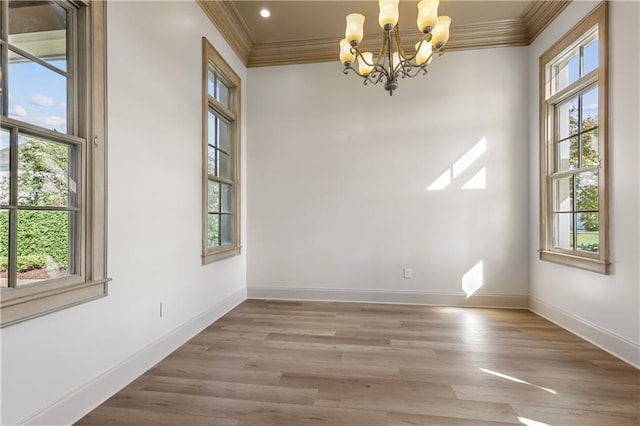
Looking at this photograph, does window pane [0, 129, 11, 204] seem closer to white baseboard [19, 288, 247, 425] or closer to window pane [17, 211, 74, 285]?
window pane [17, 211, 74, 285]

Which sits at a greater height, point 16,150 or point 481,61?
point 481,61

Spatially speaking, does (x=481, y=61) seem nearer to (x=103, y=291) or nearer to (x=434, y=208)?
(x=434, y=208)

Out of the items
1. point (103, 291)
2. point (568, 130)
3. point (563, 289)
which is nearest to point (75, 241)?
point (103, 291)

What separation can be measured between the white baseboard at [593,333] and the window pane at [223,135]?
411cm

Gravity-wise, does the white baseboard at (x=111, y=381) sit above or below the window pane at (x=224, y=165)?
below

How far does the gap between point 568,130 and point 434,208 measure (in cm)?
156

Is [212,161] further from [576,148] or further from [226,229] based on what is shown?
[576,148]

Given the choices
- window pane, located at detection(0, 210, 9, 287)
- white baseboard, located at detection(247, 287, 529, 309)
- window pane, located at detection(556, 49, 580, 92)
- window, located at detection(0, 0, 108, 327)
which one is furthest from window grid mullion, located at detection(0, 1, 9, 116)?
window pane, located at detection(556, 49, 580, 92)

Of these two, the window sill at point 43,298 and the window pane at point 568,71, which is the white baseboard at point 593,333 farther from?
the window sill at point 43,298

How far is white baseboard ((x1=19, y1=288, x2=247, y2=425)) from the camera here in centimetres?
156

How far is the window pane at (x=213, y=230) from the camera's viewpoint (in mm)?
3342

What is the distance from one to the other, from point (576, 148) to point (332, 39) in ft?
9.90

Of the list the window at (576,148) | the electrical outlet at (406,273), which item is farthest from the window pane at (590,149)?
the electrical outlet at (406,273)

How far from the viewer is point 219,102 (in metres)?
3.52
